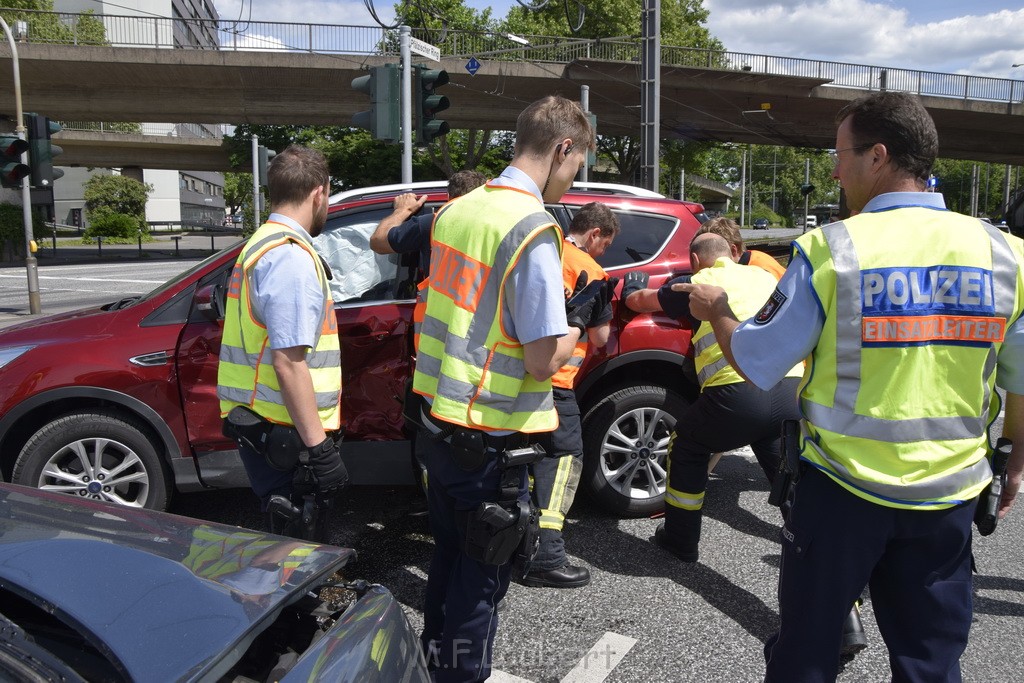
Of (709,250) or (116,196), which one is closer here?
(709,250)

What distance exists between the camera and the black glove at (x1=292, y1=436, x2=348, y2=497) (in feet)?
9.52

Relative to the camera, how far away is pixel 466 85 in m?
30.3

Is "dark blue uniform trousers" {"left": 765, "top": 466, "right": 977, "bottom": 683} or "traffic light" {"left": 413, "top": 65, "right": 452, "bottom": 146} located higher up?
"traffic light" {"left": 413, "top": 65, "right": 452, "bottom": 146}

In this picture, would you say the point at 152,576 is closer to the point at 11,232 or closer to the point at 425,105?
the point at 425,105

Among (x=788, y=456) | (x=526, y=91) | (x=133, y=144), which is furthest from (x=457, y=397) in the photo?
(x=133, y=144)

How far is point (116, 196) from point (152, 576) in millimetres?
57281

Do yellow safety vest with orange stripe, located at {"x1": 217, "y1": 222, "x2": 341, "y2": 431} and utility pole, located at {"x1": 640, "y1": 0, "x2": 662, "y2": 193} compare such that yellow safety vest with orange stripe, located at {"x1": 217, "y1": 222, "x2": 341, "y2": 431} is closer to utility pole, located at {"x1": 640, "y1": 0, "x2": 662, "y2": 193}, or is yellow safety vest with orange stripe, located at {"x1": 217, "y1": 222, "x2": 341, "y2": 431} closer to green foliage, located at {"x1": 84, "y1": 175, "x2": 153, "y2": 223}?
utility pole, located at {"x1": 640, "y1": 0, "x2": 662, "y2": 193}

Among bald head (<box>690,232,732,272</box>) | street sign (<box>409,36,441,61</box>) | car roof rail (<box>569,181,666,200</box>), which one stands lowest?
bald head (<box>690,232,732,272</box>)

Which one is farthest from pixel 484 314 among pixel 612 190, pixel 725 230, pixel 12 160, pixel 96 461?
pixel 12 160

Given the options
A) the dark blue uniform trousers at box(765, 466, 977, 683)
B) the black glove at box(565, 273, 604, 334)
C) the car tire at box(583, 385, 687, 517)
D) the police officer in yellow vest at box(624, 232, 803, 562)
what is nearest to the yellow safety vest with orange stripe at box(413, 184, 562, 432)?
the black glove at box(565, 273, 604, 334)

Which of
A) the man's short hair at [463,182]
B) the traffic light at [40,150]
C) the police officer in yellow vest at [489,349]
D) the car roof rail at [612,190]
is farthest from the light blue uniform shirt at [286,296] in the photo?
the traffic light at [40,150]

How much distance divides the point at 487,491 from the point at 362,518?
7.94 ft

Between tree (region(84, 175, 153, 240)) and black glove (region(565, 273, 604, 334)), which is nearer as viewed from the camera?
Result: black glove (region(565, 273, 604, 334))

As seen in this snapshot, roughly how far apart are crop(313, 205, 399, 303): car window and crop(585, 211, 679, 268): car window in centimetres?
126
